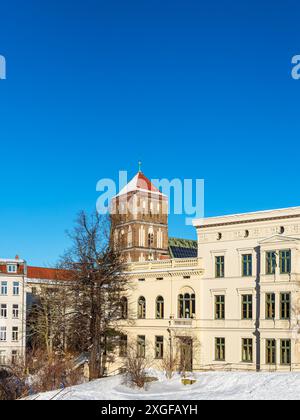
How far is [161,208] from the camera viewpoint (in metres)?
104

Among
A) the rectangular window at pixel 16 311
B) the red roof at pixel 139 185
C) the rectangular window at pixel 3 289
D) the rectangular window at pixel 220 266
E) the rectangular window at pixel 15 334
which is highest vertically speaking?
the red roof at pixel 139 185

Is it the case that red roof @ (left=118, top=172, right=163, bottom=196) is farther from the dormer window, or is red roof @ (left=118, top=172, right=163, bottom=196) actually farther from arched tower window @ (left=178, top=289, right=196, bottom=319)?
arched tower window @ (left=178, top=289, right=196, bottom=319)

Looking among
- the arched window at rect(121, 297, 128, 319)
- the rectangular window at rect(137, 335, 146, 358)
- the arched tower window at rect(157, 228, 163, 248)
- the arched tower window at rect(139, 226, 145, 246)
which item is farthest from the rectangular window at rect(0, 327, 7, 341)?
the arched tower window at rect(157, 228, 163, 248)

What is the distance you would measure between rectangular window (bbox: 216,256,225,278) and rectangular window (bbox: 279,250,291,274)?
568cm

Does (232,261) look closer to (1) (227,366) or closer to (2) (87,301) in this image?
(1) (227,366)

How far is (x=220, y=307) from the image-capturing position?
52.9 m

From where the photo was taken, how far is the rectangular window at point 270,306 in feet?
161

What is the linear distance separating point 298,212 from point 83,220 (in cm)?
1568

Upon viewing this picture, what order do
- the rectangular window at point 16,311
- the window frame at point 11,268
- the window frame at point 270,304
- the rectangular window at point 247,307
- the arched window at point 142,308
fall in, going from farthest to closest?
the window frame at point 11,268
the rectangular window at point 16,311
the arched window at point 142,308
the rectangular window at point 247,307
the window frame at point 270,304

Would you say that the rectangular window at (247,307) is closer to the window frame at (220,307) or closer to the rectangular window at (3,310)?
the window frame at (220,307)

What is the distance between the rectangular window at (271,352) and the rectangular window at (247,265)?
5.17 metres

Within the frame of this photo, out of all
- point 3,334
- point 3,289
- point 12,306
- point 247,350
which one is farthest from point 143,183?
point 247,350

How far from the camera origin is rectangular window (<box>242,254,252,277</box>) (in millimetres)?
51000

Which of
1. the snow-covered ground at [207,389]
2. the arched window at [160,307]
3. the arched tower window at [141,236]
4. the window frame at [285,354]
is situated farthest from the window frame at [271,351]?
the arched tower window at [141,236]
